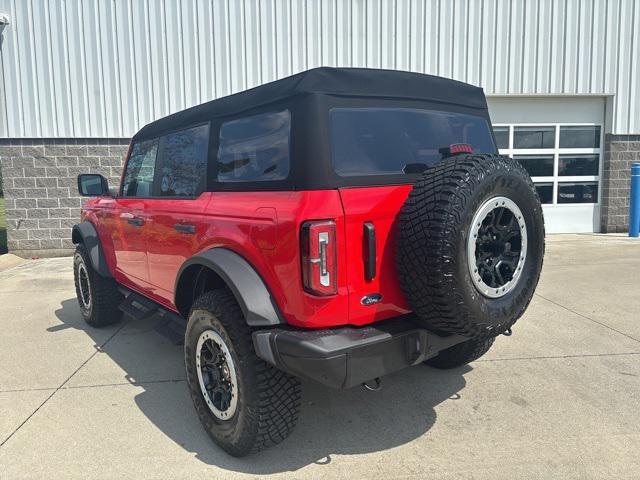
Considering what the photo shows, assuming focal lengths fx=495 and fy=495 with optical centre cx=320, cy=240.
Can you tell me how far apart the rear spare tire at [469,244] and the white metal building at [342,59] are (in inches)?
315

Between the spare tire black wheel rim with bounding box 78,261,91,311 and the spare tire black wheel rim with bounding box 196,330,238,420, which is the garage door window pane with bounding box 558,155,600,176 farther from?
the spare tire black wheel rim with bounding box 196,330,238,420

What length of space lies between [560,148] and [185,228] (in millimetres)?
10035

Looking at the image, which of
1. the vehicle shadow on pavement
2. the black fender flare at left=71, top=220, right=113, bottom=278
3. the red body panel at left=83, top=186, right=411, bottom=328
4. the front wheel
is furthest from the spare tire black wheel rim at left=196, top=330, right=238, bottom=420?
the black fender flare at left=71, top=220, right=113, bottom=278

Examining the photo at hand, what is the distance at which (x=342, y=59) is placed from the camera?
9.76m

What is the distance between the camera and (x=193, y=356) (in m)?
2.88

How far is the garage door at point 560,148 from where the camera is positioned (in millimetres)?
10688

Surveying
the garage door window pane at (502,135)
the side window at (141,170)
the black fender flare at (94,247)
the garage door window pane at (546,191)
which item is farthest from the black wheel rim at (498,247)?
the garage door window pane at (546,191)

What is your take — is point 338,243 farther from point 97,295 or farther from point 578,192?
point 578,192

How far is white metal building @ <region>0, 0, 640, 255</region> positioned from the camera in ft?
30.2

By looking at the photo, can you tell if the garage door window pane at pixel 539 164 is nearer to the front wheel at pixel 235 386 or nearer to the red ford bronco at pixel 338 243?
the red ford bronco at pixel 338 243

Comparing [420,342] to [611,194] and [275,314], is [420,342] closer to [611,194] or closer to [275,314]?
[275,314]

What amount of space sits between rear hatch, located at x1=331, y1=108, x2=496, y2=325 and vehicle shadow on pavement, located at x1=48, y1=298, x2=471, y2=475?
86 centimetres

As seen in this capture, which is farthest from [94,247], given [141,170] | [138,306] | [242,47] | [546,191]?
[546,191]

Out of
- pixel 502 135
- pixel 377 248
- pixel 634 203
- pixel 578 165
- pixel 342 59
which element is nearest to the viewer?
pixel 377 248
